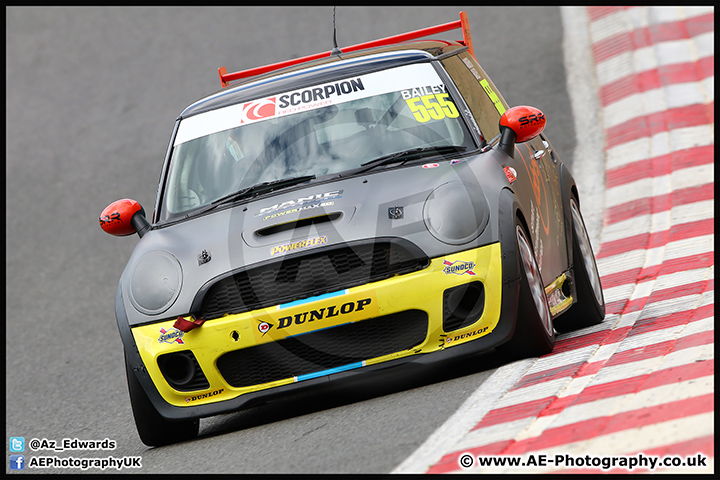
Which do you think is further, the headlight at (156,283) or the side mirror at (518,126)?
the side mirror at (518,126)

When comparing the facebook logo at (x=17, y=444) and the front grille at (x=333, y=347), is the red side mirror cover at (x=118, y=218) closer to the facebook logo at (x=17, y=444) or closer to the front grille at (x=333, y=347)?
the front grille at (x=333, y=347)

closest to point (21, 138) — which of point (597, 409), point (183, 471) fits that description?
point (183, 471)

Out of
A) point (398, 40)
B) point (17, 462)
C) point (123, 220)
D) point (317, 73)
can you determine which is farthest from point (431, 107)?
point (17, 462)

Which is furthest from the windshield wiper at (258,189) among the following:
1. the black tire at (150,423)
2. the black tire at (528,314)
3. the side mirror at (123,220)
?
the black tire at (528,314)

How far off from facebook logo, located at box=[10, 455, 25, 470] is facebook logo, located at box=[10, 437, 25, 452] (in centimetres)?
25

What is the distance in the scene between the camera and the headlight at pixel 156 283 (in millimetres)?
5145

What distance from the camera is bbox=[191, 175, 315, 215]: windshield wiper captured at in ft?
18.4

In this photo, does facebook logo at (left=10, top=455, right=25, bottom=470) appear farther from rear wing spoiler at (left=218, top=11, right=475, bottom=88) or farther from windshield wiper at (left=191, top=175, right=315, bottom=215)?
rear wing spoiler at (left=218, top=11, right=475, bottom=88)

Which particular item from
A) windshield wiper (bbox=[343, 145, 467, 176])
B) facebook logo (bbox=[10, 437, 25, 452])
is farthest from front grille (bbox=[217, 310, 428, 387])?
facebook logo (bbox=[10, 437, 25, 452])

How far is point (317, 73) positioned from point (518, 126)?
1.20 m

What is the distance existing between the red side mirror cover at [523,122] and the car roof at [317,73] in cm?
71

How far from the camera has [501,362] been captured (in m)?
5.36

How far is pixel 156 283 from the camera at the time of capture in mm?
5195

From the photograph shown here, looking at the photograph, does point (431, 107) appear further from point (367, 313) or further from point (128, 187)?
point (128, 187)
